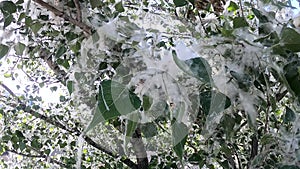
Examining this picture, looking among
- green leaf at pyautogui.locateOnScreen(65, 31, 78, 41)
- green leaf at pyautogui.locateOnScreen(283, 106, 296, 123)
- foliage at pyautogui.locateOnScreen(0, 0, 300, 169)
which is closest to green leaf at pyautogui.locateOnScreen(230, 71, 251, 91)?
foliage at pyautogui.locateOnScreen(0, 0, 300, 169)

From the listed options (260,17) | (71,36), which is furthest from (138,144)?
(260,17)

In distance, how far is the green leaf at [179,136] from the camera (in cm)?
29

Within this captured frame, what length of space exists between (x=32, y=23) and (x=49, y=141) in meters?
0.73

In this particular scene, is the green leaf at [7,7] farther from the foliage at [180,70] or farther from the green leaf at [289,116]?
the green leaf at [289,116]

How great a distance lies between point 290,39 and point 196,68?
78 millimetres

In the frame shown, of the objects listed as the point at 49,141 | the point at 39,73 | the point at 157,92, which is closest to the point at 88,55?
the point at 157,92

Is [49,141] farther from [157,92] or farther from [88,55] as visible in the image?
[157,92]

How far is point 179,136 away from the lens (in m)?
0.30

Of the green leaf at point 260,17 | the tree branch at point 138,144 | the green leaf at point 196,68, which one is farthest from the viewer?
the tree branch at point 138,144

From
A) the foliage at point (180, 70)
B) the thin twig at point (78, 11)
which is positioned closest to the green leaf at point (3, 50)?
the foliage at point (180, 70)

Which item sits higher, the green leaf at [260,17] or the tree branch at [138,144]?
the green leaf at [260,17]

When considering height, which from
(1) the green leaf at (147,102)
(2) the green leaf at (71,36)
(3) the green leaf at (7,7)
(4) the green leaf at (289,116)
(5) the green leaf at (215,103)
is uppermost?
(3) the green leaf at (7,7)

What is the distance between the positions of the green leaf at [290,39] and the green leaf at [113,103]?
0.12 m

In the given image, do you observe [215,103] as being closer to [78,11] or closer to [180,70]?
[180,70]
